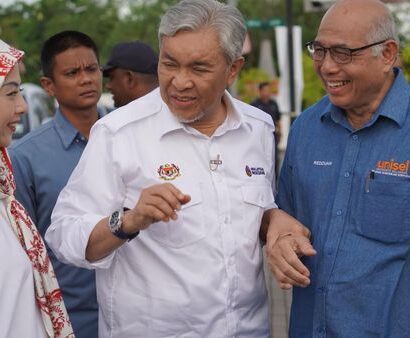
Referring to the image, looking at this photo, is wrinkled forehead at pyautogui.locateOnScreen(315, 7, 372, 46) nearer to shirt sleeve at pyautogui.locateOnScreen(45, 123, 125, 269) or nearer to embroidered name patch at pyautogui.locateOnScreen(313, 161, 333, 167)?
embroidered name patch at pyautogui.locateOnScreen(313, 161, 333, 167)

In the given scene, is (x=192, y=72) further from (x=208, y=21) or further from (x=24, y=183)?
(x=24, y=183)

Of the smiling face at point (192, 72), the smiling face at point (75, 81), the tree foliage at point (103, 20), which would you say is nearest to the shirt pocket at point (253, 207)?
the smiling face at point (192, 72)

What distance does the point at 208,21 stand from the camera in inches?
140

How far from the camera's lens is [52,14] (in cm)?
5056

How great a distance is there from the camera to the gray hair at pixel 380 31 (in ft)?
11.7

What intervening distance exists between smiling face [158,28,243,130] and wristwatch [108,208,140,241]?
1.61ft

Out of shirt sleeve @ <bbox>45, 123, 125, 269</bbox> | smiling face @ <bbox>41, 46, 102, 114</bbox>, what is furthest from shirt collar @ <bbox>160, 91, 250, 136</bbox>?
smiling face @ <bbox>41, 46, 102, 114</bbox>

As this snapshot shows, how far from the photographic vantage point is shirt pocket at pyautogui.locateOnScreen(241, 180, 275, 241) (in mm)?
3658

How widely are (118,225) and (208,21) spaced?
851 millimetres

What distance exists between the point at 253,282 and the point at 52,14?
4841cm

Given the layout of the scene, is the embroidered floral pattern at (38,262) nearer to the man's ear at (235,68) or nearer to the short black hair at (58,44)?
the man's ear at (235,68)

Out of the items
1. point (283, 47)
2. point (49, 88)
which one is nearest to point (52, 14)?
point (283, 47)

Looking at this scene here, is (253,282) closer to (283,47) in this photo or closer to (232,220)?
(232,220)

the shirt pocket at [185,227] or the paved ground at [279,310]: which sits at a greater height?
the shirt pocket at [185,227]
